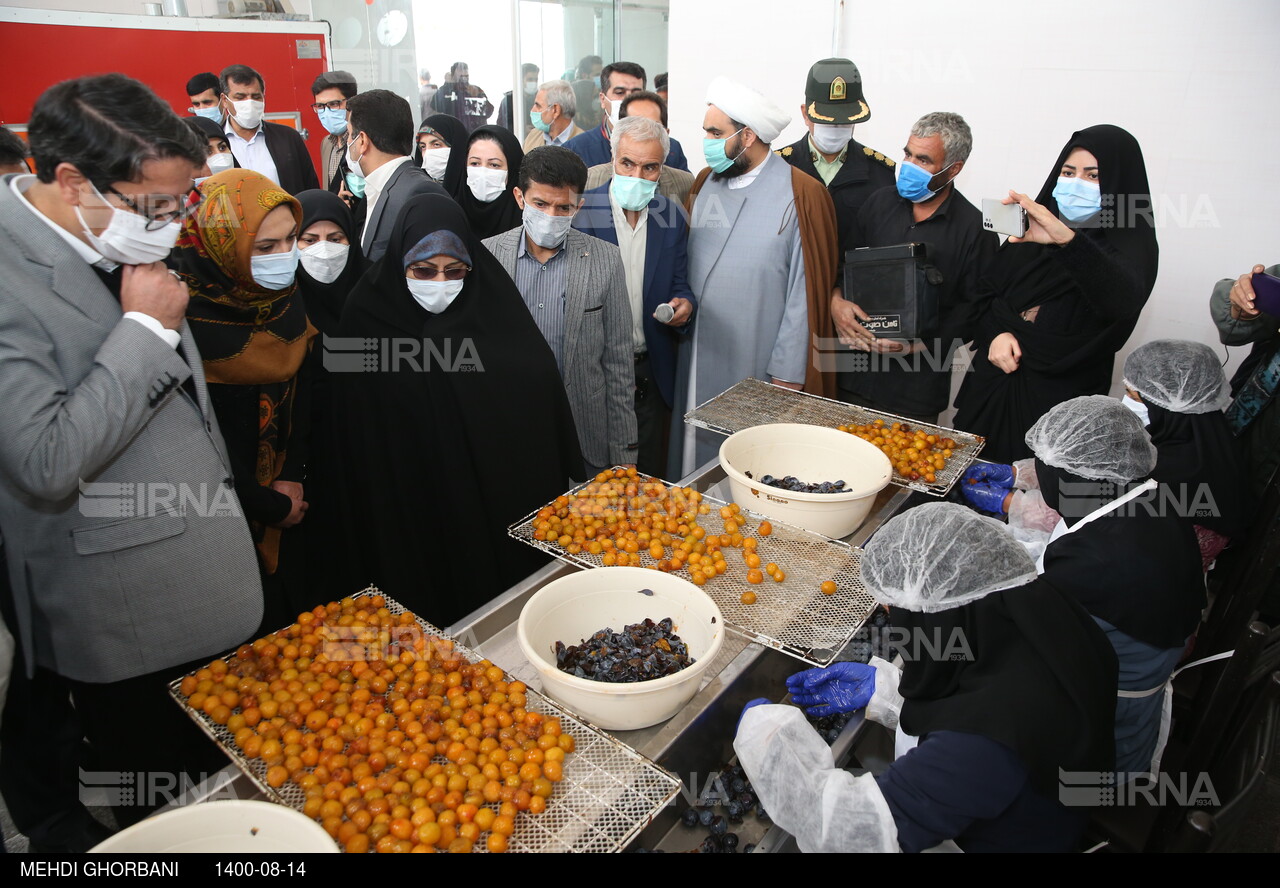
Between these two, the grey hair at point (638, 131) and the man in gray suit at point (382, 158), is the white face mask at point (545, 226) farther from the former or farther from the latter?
the man in gray suit at point (382, 158)

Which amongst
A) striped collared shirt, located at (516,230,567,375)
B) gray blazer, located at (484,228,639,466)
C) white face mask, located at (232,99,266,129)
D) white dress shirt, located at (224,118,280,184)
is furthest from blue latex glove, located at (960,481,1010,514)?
white face mask, located at (232,99,266,129)

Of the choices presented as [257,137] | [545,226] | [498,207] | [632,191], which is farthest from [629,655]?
[257,137]

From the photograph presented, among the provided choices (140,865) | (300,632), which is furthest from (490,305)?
(140,865)

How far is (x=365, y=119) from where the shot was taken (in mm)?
4145

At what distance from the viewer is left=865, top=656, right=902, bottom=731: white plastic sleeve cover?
2.15m

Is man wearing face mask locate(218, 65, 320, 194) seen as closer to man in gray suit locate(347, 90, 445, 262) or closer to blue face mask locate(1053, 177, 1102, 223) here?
man in gray suit locate(347, 90, 445, 262)

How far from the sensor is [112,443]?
1.77 m

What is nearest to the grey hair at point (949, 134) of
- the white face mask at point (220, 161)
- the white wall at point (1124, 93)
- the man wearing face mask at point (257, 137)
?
the white wall at point (1124, 93)

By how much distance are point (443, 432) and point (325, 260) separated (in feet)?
3.38

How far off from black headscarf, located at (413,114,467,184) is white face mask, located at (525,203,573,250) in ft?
5.97

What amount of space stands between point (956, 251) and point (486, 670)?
3.27 metres

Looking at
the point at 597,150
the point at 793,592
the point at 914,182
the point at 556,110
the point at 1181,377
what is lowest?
the point at 793,592

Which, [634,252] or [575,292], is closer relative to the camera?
[575,292]

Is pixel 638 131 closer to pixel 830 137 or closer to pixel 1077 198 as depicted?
pixel 830 137
